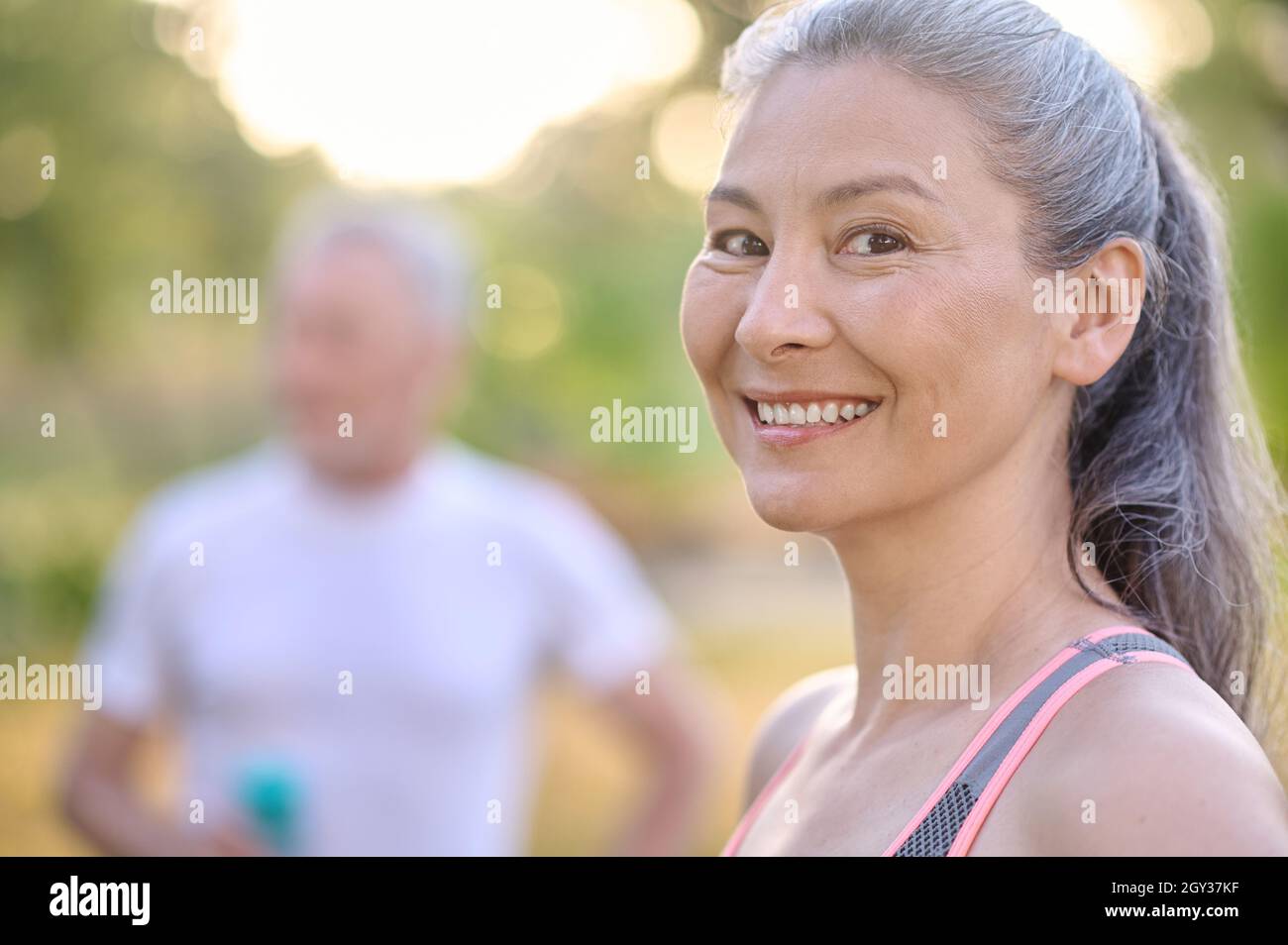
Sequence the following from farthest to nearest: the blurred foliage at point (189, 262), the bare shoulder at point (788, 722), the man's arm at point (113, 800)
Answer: the blurred foliage at point (189, 262), the man's arm at point (113, 800), the bare shoulder at point (788, 722)

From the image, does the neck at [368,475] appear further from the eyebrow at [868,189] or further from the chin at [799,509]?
the eyebrow at [868,189]

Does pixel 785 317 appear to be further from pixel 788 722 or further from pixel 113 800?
pixel 113 800

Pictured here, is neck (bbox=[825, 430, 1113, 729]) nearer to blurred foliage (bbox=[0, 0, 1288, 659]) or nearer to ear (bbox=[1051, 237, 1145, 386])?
ear (bbox=[1051, 237, 1145, 386])

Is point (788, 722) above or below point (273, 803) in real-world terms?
above

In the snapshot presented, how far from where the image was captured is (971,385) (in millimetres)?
1450

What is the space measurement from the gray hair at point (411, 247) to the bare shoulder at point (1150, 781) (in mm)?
2474

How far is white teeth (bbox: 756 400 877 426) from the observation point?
1496 millimetres

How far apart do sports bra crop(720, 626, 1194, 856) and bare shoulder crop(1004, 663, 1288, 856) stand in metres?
0.03

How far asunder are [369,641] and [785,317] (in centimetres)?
186

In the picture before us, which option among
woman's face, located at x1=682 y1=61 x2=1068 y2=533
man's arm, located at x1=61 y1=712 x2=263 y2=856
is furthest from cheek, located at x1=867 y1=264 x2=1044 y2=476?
man's arm, located at x1=61 y1=712 x2=263 y2=856

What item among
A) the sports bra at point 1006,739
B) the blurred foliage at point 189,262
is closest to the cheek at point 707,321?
the sports bra at point 1006,739

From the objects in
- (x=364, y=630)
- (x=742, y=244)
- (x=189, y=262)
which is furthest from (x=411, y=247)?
(x=189, y=262)

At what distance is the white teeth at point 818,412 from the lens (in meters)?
1.50
